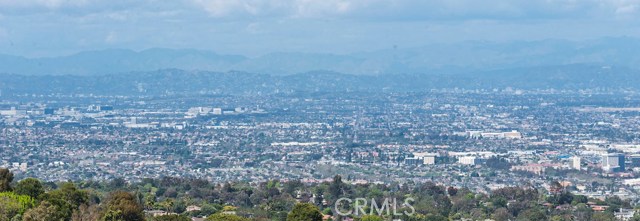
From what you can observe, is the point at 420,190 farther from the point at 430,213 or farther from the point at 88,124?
the point at 88,124

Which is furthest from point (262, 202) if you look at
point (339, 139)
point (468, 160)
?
point (339, 139)

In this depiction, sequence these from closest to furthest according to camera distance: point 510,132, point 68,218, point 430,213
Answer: point 68,218, point 430,213, point 510,132

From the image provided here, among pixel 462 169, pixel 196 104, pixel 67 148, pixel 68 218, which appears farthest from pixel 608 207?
pixel 196 104

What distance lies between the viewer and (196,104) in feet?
560

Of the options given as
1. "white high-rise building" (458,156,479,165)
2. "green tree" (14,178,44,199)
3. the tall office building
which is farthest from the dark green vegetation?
"white high-rise building" (458,156,479,165)

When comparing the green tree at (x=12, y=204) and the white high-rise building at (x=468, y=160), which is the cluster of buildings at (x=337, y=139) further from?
the green tree at (x=12, y=204)

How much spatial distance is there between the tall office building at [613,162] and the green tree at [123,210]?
58.4 meters

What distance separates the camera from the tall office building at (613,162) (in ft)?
306

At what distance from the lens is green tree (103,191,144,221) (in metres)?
37.4

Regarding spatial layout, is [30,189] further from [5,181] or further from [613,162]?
[613,162]

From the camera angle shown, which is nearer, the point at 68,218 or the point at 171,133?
the point at 68,218

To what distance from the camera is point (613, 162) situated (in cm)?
9512

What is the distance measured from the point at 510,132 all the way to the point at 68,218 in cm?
9131

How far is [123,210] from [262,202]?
1999 cm
